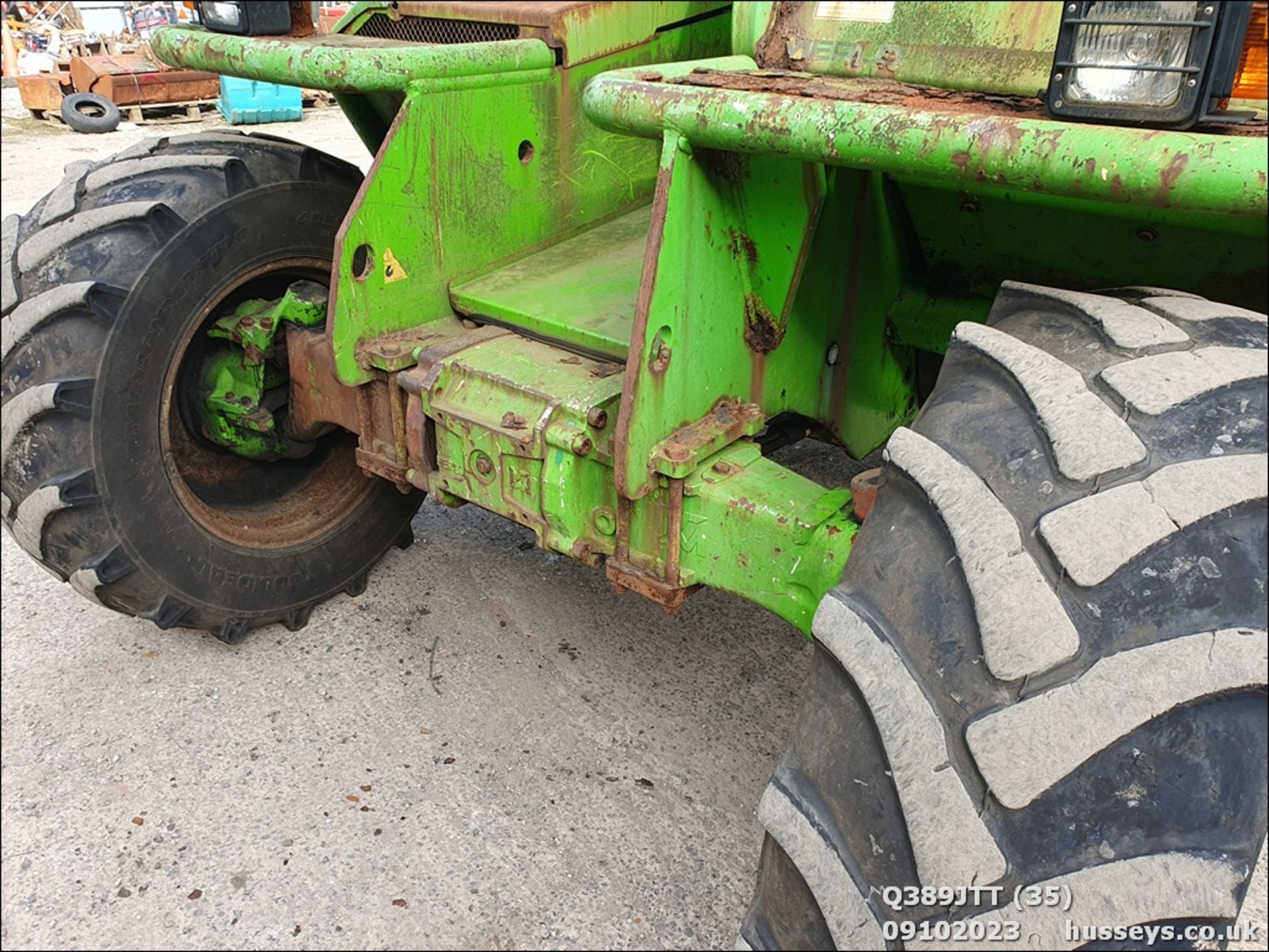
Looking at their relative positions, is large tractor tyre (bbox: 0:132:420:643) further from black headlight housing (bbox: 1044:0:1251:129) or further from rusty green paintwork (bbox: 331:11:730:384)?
black headlight housing (bbox: 1044:0:1251:129)

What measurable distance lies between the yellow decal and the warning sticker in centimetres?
95

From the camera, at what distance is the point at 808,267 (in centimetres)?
202

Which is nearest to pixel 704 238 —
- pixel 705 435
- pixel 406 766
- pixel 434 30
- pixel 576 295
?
pixel 705 435

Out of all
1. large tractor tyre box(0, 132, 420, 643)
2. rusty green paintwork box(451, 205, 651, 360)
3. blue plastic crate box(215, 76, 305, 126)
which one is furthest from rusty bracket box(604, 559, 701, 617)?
blue plastic crate box(215, 76, 305, 126)

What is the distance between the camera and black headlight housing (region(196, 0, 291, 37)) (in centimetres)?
224

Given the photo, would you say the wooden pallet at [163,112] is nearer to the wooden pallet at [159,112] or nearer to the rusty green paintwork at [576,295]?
the wooden pallet at [159,112]

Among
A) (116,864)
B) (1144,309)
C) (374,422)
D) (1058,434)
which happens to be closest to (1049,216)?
(1144,309)

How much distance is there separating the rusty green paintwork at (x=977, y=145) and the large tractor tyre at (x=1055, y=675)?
0.19m

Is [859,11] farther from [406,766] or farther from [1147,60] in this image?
[406,766]

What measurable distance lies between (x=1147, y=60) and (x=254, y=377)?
2.02 metres

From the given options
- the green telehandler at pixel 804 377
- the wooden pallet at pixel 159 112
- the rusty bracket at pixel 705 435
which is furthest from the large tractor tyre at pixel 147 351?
the wooden pallet at pixel 159 112

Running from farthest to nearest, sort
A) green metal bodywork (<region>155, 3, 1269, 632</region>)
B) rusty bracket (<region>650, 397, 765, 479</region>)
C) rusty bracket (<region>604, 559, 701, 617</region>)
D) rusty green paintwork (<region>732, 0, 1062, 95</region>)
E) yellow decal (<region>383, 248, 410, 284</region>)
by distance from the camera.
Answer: yellow decal (<region>383, 248, 410, 284</region>) < rusty bracket (<region>604, 559, 701, 617</region>) < rusty bracket (<region>650, 397, 765, 479</region>) < rusty green paintwork (<region>732, 0, 1062, 95</region>) < green metal bodywork (<region>155, 3, 1269, 632</region>)

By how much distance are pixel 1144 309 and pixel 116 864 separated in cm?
199

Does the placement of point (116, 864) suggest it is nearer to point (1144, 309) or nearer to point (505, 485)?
point (505, 485)
